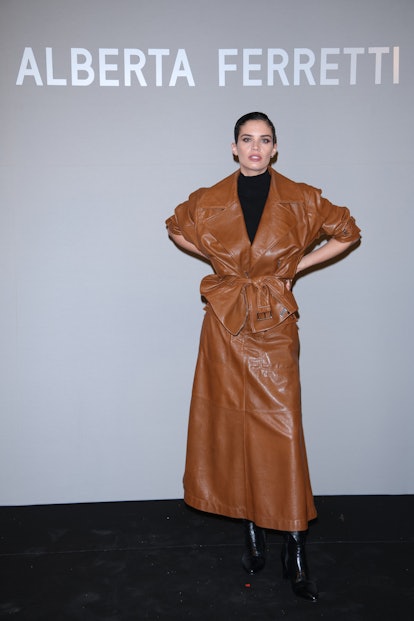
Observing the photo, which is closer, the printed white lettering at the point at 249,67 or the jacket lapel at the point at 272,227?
the jacket lapel at the point at 272,227

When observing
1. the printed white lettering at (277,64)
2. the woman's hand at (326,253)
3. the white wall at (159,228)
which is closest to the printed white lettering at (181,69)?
the white wall at (159,228)

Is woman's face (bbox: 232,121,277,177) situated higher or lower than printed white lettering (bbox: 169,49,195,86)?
lower

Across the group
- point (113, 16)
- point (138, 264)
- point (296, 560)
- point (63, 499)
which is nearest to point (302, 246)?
point (138, 264)

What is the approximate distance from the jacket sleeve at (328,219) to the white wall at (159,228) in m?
0.55

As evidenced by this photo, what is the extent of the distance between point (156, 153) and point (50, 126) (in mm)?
515

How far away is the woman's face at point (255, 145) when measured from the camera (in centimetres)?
273

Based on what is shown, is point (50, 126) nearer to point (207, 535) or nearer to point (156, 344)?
point (156, 344)

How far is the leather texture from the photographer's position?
2719 mm

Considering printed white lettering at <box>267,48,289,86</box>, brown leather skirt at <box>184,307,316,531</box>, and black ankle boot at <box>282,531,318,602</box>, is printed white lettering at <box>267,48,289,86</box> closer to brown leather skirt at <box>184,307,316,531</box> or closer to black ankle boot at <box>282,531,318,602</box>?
brown leather skirt at <box>184,307,316,531</box>

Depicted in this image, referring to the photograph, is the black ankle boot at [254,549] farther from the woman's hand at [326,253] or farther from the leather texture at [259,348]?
the woman's hand at [326,253]

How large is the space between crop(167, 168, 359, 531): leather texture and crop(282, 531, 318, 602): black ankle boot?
72mm

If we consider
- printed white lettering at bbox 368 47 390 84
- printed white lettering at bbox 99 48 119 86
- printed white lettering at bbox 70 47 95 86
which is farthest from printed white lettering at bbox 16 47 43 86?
printed white lettering at bbox 368 47 390 84

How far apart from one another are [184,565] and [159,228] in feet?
5.08

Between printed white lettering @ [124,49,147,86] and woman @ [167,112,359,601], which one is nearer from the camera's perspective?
woman @ [167,112,359,601]
